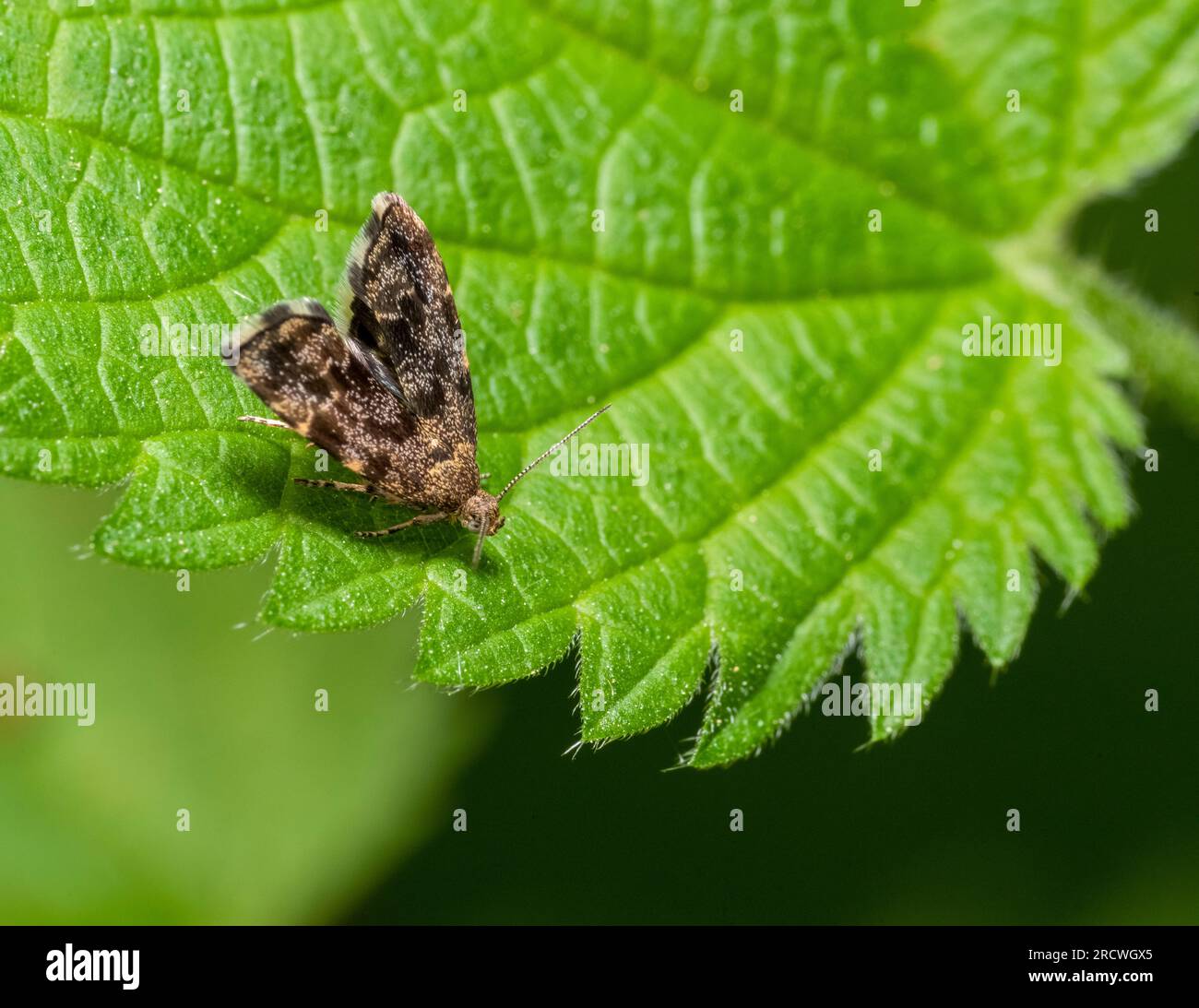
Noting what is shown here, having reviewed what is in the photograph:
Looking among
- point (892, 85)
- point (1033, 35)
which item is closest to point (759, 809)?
point (892, 85)

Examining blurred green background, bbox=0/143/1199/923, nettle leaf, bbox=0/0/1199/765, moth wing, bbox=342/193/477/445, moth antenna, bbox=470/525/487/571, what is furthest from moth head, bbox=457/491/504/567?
blurred green background, bbox=0/143/1199/923

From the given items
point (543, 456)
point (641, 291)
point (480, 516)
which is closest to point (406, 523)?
point (480, 516)

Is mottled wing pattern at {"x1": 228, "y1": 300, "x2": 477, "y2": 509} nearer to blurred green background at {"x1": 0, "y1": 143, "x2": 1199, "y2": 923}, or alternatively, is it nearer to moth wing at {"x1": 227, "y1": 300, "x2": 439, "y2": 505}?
moth wing at {"x1": 227, "y1": 300, "x2": 439, "y2": 505}

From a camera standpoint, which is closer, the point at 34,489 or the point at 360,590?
the point at 360,590

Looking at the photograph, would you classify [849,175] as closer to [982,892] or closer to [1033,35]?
[1033,35]

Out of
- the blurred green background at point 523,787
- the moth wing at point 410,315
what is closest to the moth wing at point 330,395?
the moth wing at point 410,315

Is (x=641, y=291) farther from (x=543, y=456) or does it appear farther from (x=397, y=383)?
(x=397, y=383)
